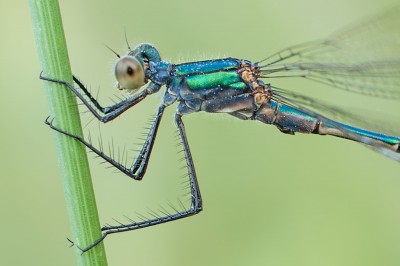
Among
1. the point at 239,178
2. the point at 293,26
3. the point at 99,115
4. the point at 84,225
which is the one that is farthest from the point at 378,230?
the point at 84,225

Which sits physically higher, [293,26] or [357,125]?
[293,26]

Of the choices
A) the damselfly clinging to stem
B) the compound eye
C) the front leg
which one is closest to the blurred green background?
the damselfly clinging to stem

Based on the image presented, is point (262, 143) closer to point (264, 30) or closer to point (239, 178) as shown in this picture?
point (239, 178)

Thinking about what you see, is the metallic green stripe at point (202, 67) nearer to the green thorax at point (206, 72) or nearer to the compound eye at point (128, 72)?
the green thorax at point (206, 72)

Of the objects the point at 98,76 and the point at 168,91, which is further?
the point at 98,76

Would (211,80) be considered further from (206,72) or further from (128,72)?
(128,72)
